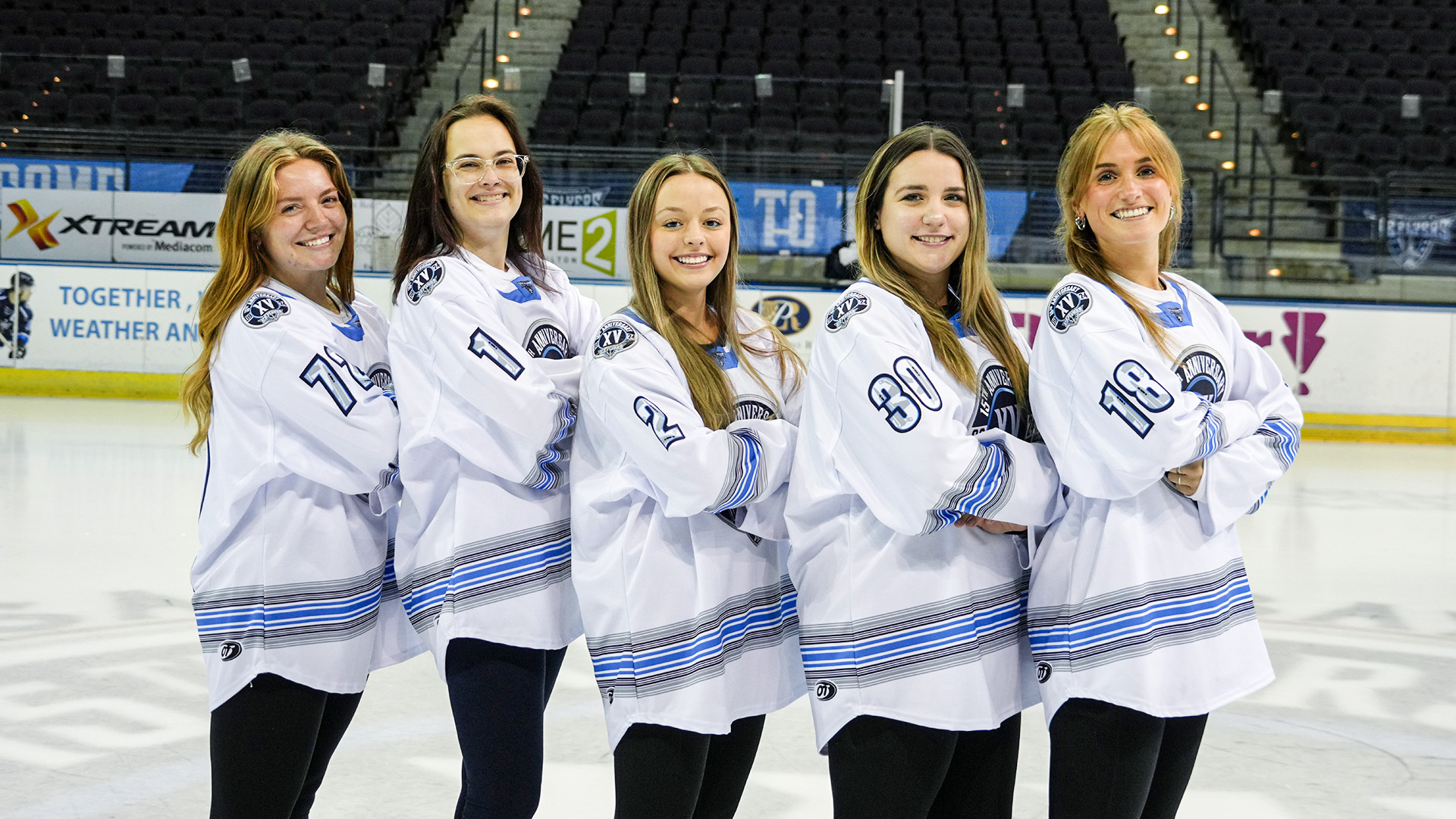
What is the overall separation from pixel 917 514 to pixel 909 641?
0.21 metres

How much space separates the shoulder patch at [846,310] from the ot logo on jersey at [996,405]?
228 millimetres

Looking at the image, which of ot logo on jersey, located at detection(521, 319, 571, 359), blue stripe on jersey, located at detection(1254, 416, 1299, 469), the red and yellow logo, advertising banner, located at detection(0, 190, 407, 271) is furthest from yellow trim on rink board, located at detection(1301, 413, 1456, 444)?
the red and yellow logo

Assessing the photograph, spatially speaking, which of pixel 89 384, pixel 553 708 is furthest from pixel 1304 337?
pixel 89 384

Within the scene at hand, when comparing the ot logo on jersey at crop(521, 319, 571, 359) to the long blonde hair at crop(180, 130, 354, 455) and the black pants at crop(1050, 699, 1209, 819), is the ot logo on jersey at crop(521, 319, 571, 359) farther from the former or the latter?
the black pants at crop(1050, 699, 1209, 819)

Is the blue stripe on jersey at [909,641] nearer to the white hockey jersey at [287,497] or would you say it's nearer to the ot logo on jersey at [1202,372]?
the ot logo on jersey at [1202,372]

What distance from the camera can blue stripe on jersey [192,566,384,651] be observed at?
7.03ft

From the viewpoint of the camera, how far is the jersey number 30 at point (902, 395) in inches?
74.9

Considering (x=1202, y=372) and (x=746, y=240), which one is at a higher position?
(x=746, y=240)

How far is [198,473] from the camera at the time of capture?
25.7ft

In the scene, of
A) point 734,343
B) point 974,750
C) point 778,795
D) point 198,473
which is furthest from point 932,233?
point 198,473

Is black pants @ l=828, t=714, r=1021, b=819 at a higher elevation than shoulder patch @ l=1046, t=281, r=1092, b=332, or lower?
lower

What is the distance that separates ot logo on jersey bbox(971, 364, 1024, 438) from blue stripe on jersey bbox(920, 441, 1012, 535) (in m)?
0.12

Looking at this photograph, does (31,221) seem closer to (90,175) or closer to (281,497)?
(90,175)

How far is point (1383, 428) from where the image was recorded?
11.2 meters
